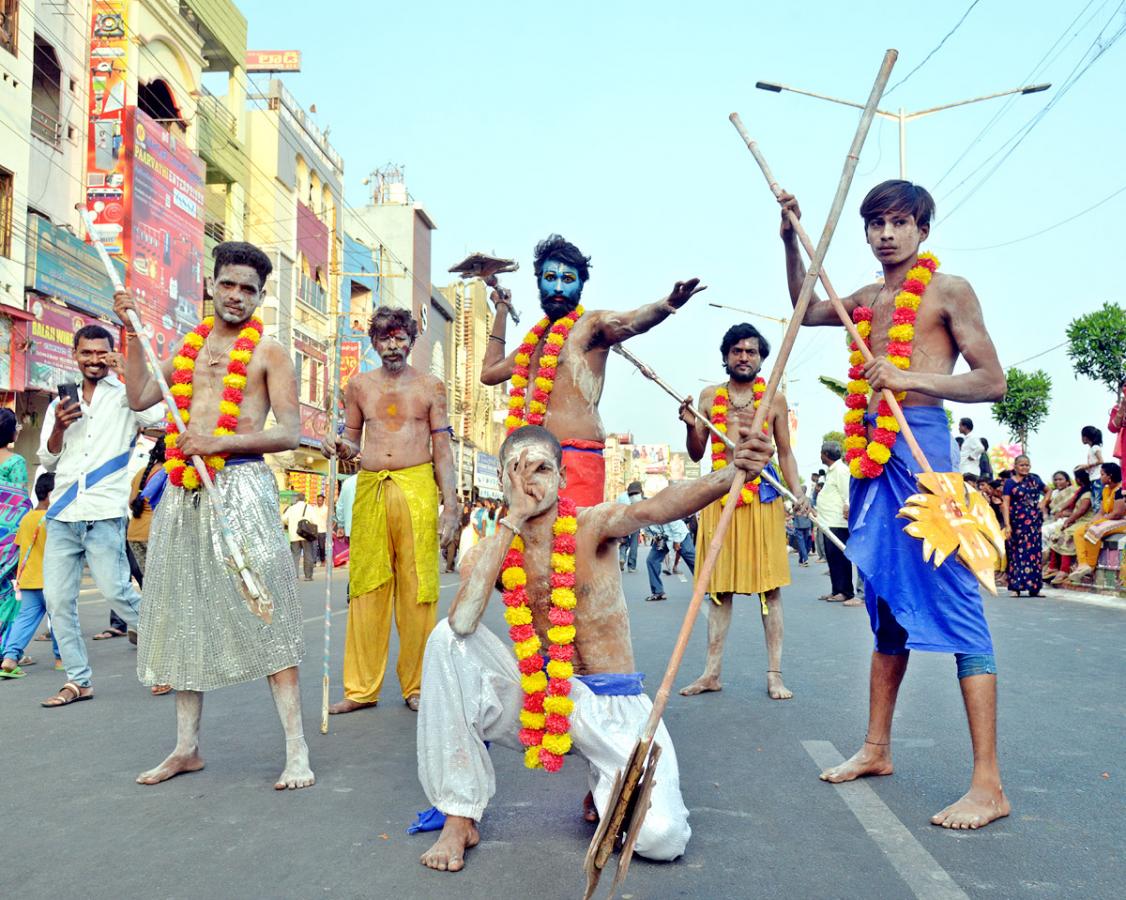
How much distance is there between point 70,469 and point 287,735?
2.86m

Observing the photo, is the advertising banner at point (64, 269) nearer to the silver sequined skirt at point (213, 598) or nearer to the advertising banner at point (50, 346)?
the advertising banner at point (50, 346)

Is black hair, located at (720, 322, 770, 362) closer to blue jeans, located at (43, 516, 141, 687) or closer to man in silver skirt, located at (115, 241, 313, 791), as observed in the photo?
man in silver skirt, located at (115, 241, 313, 791)

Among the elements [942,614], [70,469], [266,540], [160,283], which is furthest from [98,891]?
[160,283]

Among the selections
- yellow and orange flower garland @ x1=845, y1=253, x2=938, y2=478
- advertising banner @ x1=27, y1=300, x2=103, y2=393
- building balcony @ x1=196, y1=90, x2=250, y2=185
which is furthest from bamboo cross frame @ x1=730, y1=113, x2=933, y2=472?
building balcony @ x1=196, y1=90, x2=250, y2=185

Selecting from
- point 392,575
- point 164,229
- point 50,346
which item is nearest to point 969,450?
point 392,575

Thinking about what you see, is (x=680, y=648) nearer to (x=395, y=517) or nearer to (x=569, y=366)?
(x=569, y=366)

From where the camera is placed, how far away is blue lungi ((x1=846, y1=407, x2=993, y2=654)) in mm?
3791

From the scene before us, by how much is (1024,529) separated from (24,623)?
12.2m

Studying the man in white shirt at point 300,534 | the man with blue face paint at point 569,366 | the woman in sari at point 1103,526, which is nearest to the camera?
the man with blue face paint at point 569,366

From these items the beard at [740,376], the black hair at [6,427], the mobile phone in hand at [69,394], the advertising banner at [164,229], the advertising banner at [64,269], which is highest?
the advertising banner at [164,229]

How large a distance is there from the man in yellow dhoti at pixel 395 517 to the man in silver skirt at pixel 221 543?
4.86 feet

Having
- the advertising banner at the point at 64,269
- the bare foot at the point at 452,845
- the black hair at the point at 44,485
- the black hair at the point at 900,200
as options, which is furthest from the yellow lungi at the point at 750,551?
the advertising banner at the point at 64,269

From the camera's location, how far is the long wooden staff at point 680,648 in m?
2.75

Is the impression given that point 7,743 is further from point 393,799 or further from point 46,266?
point 46,266
